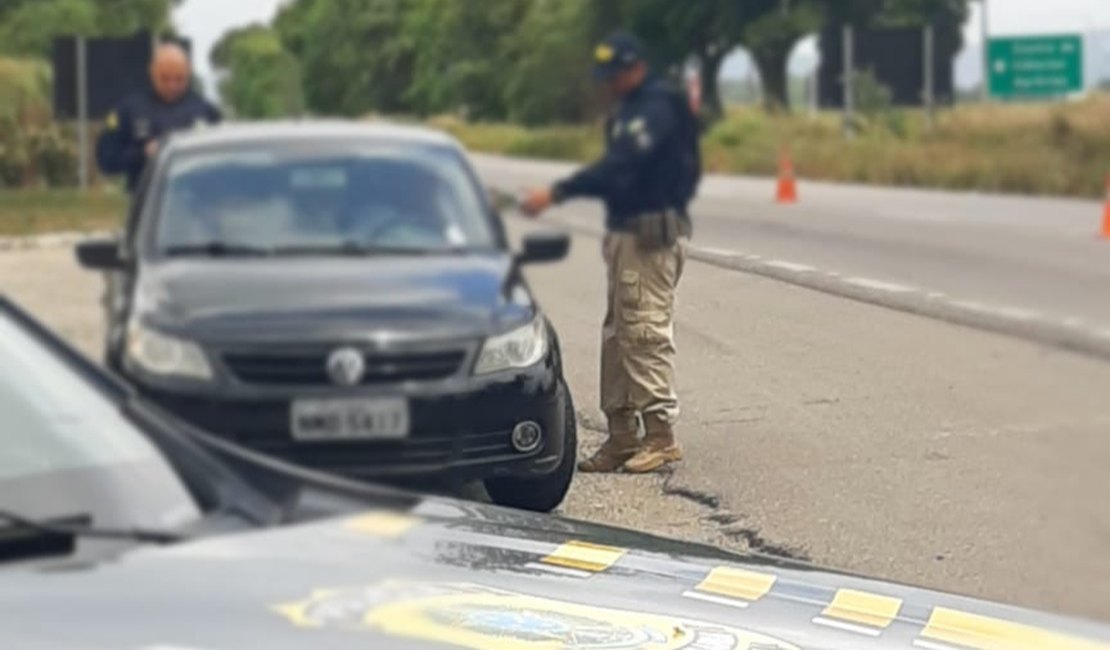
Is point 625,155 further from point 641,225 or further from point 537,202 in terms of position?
point 537,202

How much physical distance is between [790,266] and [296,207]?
1.36 meters

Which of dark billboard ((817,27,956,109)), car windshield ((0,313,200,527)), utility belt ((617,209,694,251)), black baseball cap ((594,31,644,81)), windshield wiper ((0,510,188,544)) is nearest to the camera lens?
windshield wiper ((0,510,188,544))

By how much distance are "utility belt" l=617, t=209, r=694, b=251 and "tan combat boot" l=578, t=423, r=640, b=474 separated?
0.53 m

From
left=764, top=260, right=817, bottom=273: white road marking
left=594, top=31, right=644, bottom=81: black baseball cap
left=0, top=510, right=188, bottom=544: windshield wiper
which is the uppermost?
left=594, top=31, right=644, bottom=81: black baseball cap

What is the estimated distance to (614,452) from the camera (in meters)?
5.70

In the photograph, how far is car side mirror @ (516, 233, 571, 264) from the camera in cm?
565

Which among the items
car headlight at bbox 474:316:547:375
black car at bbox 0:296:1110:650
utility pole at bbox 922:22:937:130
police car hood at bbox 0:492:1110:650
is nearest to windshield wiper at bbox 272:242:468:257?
car headlight at bbox 474:316:547:375

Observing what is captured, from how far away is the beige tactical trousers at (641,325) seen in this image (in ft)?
17.6

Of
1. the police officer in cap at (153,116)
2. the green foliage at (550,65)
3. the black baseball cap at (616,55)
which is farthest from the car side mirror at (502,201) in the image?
the police officer in cap at (153,116)

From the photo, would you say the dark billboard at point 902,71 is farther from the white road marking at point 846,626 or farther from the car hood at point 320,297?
the white road marking at point 846,626

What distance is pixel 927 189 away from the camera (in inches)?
1313

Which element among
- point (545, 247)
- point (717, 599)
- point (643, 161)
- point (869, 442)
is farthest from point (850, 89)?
point (717, 599)

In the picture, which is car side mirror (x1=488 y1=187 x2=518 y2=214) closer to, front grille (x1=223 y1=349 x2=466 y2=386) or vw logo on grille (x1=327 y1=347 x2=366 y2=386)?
front grille (x1=223 y1=349 x2=466 y2=386)

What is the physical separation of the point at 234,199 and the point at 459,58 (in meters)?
1.87
